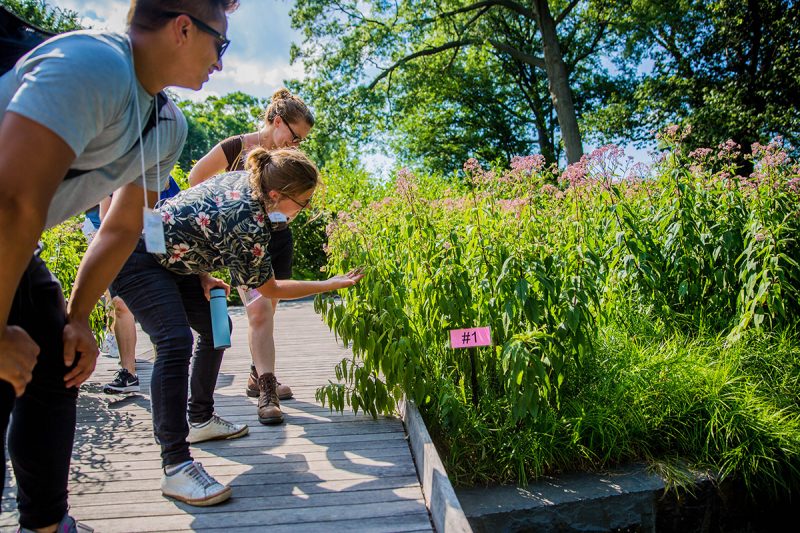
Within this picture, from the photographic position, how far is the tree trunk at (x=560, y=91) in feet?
41.7

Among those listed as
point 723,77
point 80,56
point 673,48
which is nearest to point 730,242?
point 80,56

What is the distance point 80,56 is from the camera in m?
1.09

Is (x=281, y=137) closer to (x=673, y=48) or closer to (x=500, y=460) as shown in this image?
(x=500, y=460)

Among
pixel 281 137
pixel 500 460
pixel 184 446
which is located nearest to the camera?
pixel 184 446

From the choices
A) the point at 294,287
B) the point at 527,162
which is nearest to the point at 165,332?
the point at 294,287

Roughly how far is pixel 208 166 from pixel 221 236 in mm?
1104

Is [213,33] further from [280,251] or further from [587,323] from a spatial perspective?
[587,323]

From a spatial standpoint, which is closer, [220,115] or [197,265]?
[197,265]

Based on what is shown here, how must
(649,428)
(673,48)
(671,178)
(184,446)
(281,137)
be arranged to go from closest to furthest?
(184,446) → (649,428) → (281,137) → (671,178) → (673,48)

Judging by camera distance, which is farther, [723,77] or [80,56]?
[723,77]

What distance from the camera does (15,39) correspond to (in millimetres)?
1195

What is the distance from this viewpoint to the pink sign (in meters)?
2.57

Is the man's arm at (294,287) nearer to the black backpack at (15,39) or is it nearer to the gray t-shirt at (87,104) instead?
the gray t-shirt at (87,104)

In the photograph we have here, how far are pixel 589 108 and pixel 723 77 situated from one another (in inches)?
298
